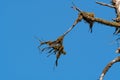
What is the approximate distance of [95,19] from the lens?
11.0 m

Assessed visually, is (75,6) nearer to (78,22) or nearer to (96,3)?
(78,22)

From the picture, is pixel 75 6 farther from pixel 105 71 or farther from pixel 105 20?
pixel 105 71

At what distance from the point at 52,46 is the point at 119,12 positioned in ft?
6.62

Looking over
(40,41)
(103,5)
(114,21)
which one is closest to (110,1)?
(103,5)

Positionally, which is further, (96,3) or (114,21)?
(96,3)

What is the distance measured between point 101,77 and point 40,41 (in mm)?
1638

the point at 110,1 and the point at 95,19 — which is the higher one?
the point at 110,1

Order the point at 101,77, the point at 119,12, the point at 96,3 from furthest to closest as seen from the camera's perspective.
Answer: the point at 96,3, the point at 119,12, the point at 101,77

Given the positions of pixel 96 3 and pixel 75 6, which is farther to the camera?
pixel 96 3

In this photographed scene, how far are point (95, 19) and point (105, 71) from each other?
121cm

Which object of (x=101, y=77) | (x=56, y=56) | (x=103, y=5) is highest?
(x=103, y=5)

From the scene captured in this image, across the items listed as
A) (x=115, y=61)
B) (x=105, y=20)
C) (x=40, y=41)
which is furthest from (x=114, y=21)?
(x=40, y=41)

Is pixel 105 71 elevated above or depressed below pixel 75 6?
below


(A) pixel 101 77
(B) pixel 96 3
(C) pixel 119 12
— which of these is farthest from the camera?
(B) pixel 96 3
